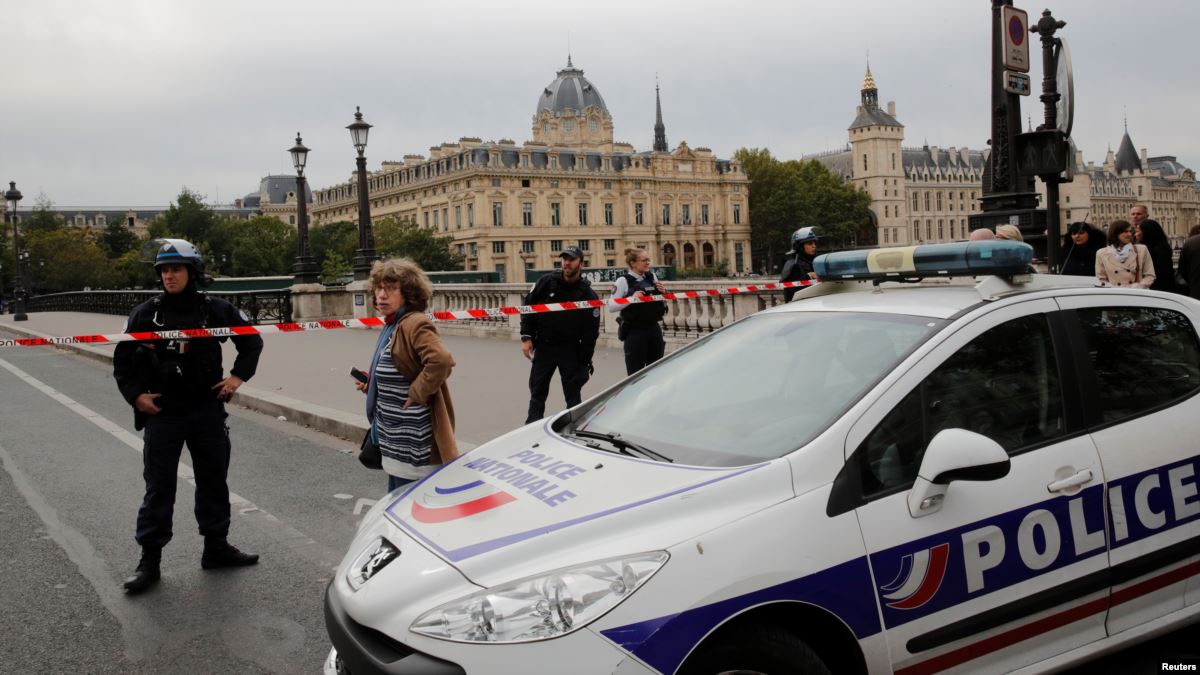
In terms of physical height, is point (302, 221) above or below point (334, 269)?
above

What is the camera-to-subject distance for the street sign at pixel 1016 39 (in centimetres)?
1000

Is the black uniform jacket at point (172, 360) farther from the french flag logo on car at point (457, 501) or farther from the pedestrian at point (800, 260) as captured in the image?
the pedestrian at point (800, 260)

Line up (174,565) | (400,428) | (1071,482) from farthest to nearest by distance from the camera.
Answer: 1. (174,565)
2. (400,428)
3. (1071,482)

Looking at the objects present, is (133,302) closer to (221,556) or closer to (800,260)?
(800,260)

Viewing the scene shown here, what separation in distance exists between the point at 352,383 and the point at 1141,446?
11.2 metres

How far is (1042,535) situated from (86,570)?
4.95m

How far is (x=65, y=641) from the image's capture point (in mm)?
4484

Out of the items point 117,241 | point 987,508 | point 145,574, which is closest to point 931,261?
point 987,508

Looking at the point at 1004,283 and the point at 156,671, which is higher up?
the point at 1004,283

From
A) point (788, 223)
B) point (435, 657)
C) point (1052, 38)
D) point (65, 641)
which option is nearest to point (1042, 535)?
point (435, 657)

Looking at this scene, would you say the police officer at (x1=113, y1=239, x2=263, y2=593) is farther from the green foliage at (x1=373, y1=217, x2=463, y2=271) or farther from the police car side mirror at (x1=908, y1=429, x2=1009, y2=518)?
the green foliage at (x1=373, y1=217, x2=463, y2=271)

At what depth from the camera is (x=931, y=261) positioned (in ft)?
13.0

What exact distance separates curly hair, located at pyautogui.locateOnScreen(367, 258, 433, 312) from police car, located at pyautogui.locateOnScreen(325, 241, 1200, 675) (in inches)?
50.3

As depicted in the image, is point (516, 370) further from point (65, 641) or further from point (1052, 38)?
point (65, 641)
